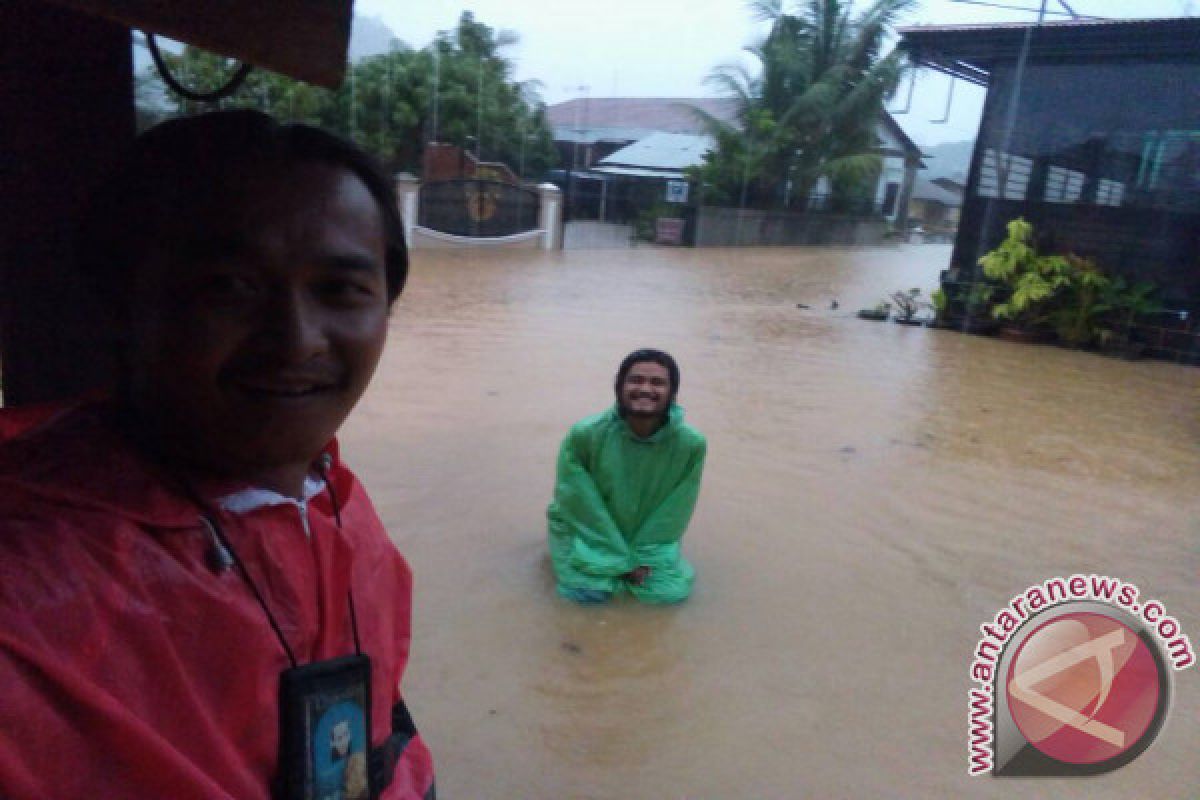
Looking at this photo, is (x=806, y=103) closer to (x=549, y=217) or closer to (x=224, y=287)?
(x=549, y=217)

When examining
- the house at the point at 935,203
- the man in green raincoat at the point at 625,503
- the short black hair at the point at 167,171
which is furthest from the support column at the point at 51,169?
the house at the point at 935,203

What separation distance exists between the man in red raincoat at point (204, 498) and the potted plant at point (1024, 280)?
11111mm

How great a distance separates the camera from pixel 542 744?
253 centimetres

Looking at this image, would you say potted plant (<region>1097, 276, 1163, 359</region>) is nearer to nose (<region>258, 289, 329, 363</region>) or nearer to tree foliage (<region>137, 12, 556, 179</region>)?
nose (<region>258, 289, 329, 363</region>)

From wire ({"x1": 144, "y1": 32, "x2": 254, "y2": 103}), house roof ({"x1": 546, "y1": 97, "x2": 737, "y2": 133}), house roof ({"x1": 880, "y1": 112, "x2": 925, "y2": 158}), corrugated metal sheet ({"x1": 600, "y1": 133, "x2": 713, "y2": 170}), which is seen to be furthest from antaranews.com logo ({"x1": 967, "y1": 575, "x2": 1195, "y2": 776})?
house roof ({"x1": 880, "y1": 112, "x2": 925, "y2": 158})

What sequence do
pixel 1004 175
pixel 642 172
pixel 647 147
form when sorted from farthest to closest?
pixel 647 147, pixel 642 172, pixel 1004 175

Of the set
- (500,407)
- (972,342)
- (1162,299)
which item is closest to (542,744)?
(500,407)

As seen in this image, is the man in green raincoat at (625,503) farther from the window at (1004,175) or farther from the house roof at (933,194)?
the house roof at (933,194)

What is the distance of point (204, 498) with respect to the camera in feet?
2.92

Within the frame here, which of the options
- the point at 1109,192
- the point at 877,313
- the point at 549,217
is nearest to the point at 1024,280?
the point at 1109,192

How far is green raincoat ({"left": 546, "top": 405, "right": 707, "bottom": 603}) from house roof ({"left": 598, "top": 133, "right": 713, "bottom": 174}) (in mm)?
23690

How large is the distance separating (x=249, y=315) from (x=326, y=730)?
18.3 inches

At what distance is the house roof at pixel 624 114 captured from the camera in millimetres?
32125

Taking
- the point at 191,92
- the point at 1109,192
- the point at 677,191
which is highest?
the point at 1109,192
